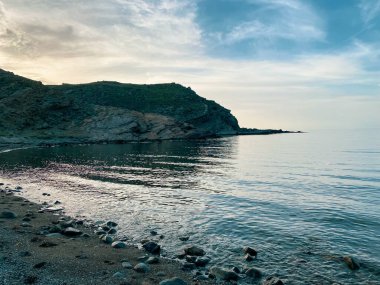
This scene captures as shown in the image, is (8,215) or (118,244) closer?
(118,244)

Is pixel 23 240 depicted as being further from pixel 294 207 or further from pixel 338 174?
pixel 338 174

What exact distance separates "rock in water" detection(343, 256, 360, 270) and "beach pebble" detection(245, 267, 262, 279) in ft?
15.2

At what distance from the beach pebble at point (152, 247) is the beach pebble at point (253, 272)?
505 centimetres

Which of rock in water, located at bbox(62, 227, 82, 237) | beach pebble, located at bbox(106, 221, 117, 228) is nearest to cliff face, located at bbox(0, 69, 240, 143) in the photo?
beach pebble, located at bbox(106, 221, 117, 228)

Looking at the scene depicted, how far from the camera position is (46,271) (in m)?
13.1

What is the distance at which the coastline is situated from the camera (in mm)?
12703

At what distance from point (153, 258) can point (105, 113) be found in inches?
5542

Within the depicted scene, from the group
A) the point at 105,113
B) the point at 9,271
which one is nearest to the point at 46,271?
the point at 9,271

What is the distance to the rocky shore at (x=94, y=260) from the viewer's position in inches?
507

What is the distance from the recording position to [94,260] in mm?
15055

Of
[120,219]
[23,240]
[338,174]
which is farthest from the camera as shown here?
[338,174]

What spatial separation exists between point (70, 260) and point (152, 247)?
171 inches

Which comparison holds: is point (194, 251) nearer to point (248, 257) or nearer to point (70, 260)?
point (248, 257)

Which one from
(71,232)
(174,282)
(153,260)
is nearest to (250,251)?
(153,260)
